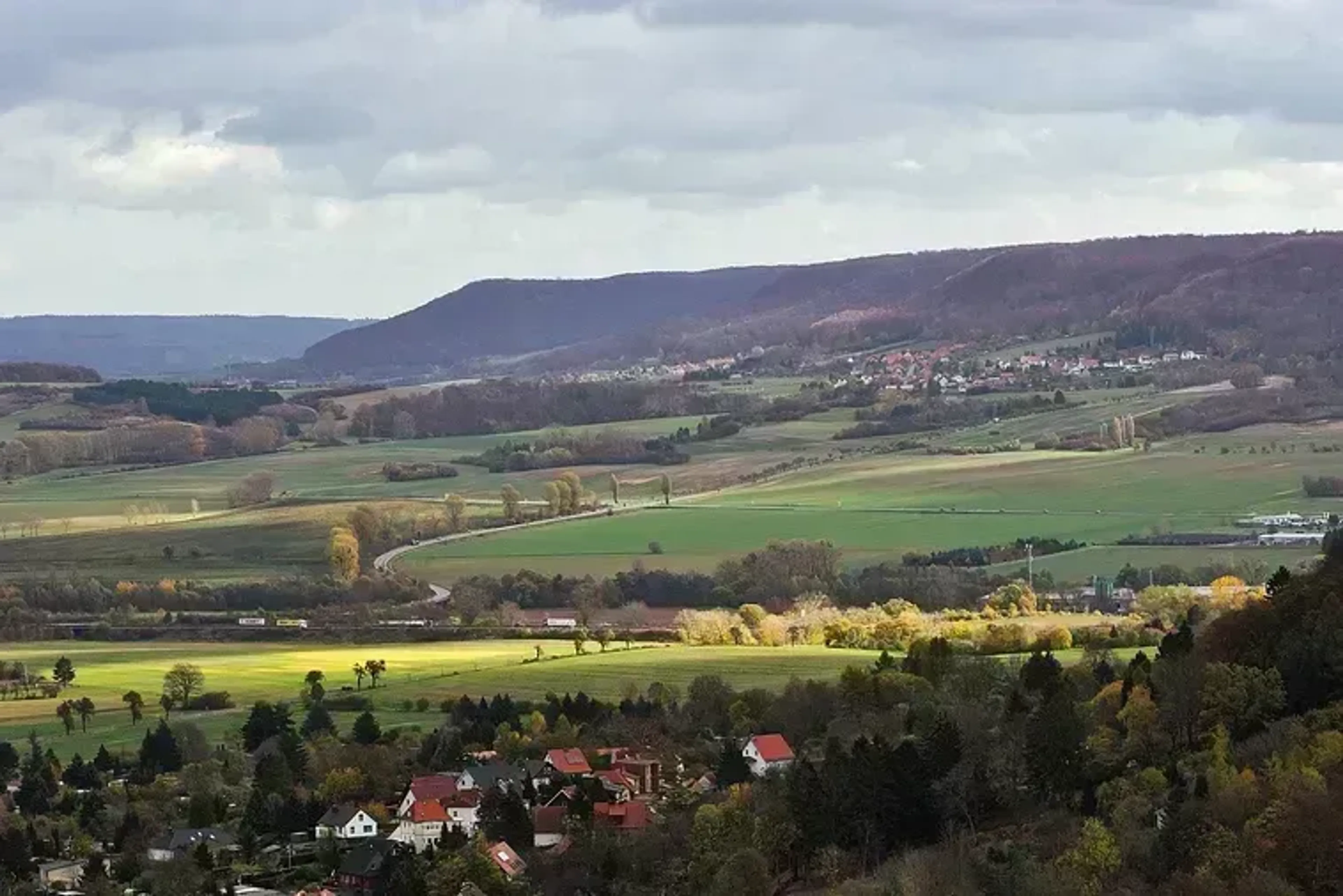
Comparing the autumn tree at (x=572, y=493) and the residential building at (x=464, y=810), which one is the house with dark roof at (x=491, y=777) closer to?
the residential building at (x=464, y=810)

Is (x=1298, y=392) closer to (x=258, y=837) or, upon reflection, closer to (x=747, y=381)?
(x=747, y=381)

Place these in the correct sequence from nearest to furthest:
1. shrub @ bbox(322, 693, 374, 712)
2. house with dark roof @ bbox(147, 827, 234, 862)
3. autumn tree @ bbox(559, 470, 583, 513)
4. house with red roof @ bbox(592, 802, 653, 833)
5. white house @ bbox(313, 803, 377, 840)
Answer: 1. house with red roof @ bbox(592, 802, 653, 833)
2. house with dark roof @ bbox(147, 827, 234, 862)
3. white house @ bbox(313, 803, 377, 840)
4. shrub @ bbox(322, 693, 374, 712)
5. autumn tree @ bbox(559, 470, 583, 513)

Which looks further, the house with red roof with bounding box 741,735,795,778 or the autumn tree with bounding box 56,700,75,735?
the autumn tree with bounding box 56,700,75,735

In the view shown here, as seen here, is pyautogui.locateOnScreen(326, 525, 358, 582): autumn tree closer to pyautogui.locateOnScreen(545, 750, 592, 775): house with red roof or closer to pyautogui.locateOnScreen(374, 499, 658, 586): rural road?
pyautogui.locateOnScreen(374, 499, 658, 586): rural road

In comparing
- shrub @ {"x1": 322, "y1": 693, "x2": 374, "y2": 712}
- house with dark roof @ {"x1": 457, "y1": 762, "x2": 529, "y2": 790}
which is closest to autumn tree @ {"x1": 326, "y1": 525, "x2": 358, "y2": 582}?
shrub @ {"x1": 322, "y1": 693, "x2": 374, "y2": 712}

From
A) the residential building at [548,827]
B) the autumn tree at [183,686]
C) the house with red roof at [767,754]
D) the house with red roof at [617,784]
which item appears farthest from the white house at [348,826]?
the autumn tree at [183,686]

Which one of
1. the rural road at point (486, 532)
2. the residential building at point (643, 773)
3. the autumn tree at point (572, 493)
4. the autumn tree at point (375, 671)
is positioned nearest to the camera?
the residential building at point (643, 773)
